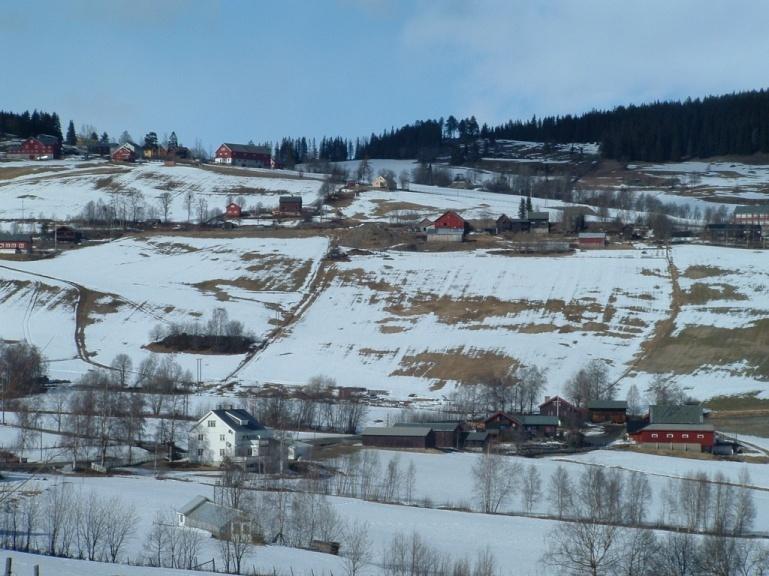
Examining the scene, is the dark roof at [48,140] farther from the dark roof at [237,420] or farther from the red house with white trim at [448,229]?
the dark roof at [237,420]

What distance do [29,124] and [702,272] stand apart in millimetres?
124038

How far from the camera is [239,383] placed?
65938 mm

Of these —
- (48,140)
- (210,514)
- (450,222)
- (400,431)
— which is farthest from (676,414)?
(48,140)

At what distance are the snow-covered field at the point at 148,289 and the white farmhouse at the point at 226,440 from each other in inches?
729

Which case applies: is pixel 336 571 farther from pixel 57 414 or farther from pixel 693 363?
Answer: pixel 693 363

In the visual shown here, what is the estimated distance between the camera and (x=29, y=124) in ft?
571

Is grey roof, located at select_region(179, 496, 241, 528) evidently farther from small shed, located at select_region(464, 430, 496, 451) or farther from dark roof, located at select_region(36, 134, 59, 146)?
dark roof, located at select_region(36, 134, 59, 146)

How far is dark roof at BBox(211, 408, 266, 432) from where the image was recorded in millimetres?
48531

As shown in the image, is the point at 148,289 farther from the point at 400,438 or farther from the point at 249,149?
the point at 249,149

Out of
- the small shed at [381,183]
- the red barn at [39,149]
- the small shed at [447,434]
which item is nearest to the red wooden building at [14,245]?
the small shed at [381,183]

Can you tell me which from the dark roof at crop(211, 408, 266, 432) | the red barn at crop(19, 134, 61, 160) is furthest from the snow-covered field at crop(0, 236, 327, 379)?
the red barn at crop(19, 134, 61, 160)

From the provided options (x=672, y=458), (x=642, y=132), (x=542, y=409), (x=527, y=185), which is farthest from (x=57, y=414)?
(x=642, y=132)

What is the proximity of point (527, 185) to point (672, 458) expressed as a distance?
9745 centimetres

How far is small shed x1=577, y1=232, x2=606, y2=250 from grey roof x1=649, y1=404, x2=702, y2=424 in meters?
42.5
